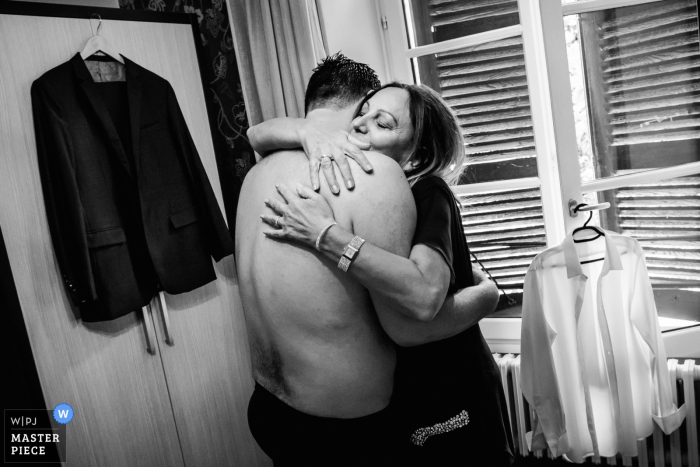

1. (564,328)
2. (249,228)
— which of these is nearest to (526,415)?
(564,328)

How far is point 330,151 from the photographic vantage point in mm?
1228

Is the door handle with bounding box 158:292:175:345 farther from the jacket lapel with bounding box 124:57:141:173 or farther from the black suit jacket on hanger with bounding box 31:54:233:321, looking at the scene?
the jacket lapel with bounding box 124:57:141:173

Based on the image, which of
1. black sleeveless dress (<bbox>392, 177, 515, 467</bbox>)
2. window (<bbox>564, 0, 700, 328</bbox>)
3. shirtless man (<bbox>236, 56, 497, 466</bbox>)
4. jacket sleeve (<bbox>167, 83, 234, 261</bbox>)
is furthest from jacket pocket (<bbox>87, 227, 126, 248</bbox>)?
window (<bbox>564, 0, 700, 328</bbox>)

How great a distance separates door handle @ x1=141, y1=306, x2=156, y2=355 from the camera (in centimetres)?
209

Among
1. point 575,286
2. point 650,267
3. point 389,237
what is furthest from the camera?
point 650,267

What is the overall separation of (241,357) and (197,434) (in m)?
0.36

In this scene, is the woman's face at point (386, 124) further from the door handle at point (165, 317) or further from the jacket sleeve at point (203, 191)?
the door handle at point (165, 317)

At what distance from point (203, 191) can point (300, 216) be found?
1182 millimetres

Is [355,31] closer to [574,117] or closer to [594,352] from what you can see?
[574,117]

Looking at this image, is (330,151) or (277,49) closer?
(330,151)

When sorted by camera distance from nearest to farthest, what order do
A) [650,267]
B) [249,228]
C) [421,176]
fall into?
[249,228] → [421,176] → [650,267]

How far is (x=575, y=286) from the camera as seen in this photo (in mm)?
1969

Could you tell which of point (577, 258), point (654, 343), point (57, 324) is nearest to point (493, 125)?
point (577, 258)

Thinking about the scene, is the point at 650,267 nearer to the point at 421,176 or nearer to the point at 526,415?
the point at 526,415
